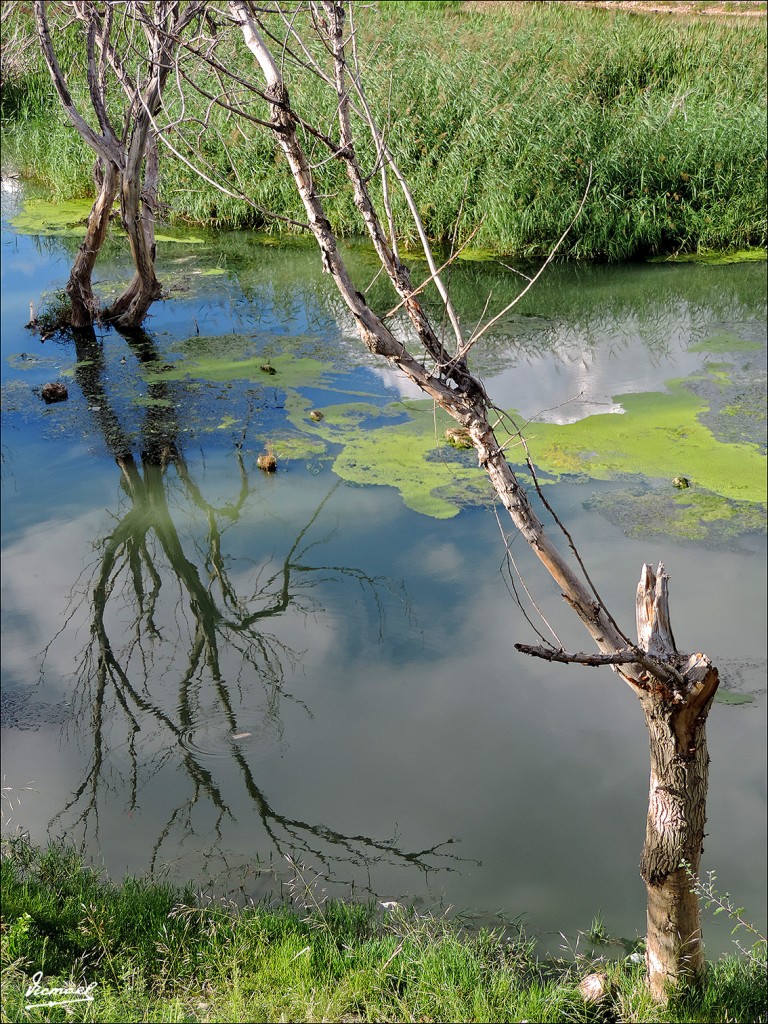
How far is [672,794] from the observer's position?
227 centimetres

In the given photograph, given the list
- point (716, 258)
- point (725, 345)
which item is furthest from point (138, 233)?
point (716, 258)

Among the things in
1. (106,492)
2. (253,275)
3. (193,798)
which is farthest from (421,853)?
(253,275)

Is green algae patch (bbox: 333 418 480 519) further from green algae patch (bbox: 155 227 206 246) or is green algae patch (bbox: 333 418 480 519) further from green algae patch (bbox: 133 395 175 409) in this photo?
green algae patch (bbox: 155 227 206 246)

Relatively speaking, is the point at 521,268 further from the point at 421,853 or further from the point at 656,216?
the point at 421,853

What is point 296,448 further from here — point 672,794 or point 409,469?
point 672,794

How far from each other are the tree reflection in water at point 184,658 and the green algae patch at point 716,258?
492 cm

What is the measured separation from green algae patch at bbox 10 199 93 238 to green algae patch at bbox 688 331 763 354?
566 centimetres

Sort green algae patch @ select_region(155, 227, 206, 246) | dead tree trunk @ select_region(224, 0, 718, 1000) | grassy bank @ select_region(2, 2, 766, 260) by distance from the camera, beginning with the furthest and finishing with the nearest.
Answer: green algae patch @ select_region(155, 227, 206, 246) → grassy bank @ select_region(2, 2, 766, 260) → dead tree trunk @ select_region(224, 0, 718, 1000)

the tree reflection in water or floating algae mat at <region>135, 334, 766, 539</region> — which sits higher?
floating algae mat at <region>135, 334, 766, 539</region>

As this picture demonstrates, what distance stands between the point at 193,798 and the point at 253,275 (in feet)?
20.1

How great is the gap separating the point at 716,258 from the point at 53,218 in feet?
20.4

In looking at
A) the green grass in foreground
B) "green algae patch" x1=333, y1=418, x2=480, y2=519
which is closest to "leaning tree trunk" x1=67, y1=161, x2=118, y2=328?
"green algae patch" x1=333, y1=418, x2=480, y2=519

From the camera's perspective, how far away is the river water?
3.11m

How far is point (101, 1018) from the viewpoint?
89.0 inches
